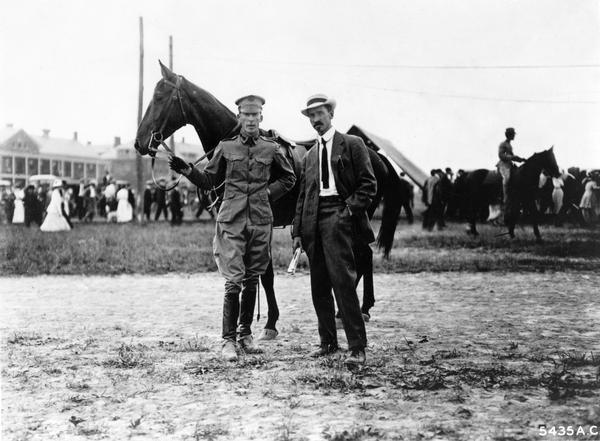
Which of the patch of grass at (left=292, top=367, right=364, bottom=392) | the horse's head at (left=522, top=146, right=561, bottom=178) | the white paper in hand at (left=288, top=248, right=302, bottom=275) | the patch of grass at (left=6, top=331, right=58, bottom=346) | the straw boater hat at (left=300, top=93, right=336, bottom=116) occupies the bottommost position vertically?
the patch of grass at (left=6, top=331, right=58, bottom=346)

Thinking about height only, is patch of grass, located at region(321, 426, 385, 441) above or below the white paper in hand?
below

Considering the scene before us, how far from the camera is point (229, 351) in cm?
529

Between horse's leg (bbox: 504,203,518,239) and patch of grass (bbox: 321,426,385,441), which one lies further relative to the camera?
horse's leg (bbox: 504,203,518,239)

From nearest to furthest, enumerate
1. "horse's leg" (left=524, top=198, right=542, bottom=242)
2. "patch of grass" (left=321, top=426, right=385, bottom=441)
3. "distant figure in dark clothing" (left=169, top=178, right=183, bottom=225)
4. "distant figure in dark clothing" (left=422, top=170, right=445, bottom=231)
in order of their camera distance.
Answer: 1. "patch of grass" (left=321, top=426, right=385, bottom=441)
2. "horse's leg" (left=524, top=198, right=542, bottom=242)
3. "distant figure in dark clothing" (left=422, top=170, right=445, bottom=231)
4. "distant figure in dark clothing" (left=169, top=178, right=183, bottom=225)

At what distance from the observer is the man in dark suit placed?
5098mm

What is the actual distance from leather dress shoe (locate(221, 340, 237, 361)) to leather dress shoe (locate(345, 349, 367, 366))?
95cm

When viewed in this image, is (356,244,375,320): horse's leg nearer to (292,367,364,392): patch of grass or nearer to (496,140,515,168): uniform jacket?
(292,367,364,392): patch of grass

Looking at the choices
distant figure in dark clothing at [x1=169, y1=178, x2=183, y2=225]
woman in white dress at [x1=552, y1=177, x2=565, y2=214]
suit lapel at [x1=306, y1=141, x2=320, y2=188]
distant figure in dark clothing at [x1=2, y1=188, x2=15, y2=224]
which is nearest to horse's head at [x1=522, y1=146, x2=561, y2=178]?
woman in white dress at [x1=552, y1=177, x2=565, y2=214]

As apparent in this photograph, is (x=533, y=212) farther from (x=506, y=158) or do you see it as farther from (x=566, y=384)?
(x=566, y=384)

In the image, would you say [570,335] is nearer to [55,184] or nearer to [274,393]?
[274,393]

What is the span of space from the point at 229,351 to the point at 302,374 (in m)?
0.82

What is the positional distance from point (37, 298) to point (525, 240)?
38.3 feet

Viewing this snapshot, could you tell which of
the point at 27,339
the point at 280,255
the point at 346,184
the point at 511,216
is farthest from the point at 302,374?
the point at 511,216

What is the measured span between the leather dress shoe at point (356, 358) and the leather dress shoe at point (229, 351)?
37.3 inches
